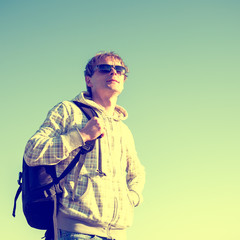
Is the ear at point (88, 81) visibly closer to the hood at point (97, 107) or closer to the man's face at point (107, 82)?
the man's face at point (107, 82)

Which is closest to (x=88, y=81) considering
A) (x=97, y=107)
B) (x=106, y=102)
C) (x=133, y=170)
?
(x=106, y=102)

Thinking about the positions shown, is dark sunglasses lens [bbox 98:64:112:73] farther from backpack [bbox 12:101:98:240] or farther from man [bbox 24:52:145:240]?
backpack [bbox 12:101:98:240]

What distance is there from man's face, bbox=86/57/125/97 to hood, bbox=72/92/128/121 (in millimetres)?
166

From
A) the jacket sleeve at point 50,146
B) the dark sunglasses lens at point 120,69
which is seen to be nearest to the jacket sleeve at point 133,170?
the dark sunglasses lens at point 120,69

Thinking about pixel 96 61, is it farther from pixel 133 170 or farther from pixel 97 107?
pixel 133 170

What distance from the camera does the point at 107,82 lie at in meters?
5.31

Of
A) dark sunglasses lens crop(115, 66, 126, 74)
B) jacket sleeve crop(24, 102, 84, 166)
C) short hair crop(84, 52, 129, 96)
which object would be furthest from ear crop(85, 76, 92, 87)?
jacket sleeve crop(24, 102, 84, 166)

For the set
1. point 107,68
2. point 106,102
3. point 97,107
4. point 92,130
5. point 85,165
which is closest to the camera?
point 92,130

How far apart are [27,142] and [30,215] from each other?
85 centimetres

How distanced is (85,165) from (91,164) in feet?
0.25

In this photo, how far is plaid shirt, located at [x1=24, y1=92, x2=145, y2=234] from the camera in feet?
13.5

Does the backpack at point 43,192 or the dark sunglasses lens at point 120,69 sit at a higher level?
the dark sunglasses lens at point 120,69

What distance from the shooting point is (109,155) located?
4.73m

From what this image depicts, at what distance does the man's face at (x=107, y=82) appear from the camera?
527 centimetres
